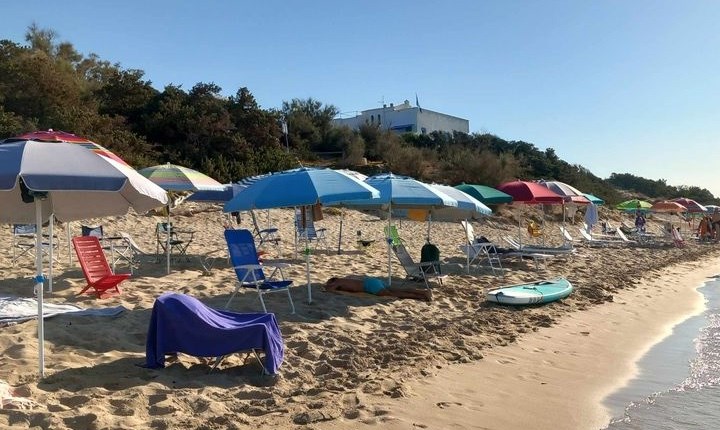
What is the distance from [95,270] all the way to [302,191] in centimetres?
293

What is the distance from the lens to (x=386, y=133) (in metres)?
39.1

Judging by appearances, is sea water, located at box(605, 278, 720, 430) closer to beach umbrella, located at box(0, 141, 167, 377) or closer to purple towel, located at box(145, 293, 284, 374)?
purple towel, located at box(145, 293, 284, 374)

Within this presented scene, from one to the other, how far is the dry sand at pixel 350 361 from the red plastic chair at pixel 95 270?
0.77 ft

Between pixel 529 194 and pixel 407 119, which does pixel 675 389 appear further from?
pixel 407 119

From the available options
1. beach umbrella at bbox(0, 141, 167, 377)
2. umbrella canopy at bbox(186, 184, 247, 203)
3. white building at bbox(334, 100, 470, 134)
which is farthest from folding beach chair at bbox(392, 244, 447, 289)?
white building at bbox(334, 100, 470, 134)

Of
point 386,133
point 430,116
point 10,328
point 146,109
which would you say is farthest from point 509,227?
point 430,116

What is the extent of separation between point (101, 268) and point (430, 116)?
5154cm

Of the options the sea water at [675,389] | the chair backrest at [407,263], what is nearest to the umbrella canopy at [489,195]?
the chair backrest at [407,263]

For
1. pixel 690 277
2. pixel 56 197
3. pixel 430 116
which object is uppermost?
pixel 430 116

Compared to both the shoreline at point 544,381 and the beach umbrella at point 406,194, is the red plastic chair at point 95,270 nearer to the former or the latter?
the beach umbrella at point 406,194

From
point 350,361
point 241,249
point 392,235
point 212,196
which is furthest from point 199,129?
point 350,361

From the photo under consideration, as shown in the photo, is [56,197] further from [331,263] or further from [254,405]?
[331,263]

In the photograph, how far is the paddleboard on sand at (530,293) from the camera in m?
8.66

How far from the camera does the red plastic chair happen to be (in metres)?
7.56
